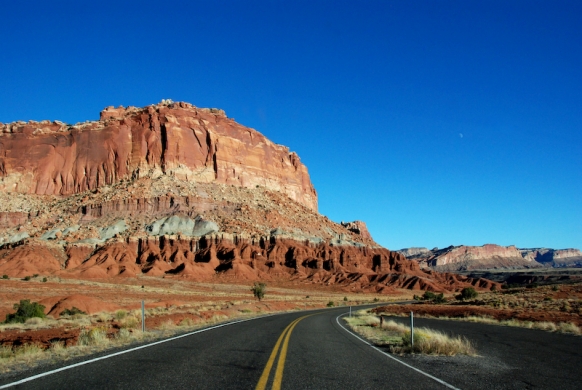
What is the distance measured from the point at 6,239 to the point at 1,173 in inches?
1328

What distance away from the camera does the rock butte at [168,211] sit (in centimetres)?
8456

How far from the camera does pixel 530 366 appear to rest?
34.3 feet

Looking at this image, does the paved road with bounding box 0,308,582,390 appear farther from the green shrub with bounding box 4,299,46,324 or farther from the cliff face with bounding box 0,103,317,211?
the cliff face with bounding box 0,103,317,211

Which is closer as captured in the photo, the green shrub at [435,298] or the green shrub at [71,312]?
the green shrub at [71,312]

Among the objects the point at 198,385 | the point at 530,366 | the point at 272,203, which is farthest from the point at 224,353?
the point at 272,203

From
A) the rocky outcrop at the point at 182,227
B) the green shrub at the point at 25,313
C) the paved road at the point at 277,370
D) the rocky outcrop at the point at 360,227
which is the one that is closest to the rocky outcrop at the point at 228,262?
the rocky outcrop at the point at 182,227

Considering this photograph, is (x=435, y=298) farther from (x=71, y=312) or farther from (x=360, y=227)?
(x=360, y=227)

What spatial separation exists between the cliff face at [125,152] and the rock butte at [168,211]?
311 mm

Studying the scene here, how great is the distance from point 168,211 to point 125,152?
28.2 m

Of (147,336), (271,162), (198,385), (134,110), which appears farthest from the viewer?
(271,162)

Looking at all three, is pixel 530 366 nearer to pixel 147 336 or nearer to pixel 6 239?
pixel 147 336

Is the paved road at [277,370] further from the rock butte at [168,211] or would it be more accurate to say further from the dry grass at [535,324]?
the rock butte at [168,211]

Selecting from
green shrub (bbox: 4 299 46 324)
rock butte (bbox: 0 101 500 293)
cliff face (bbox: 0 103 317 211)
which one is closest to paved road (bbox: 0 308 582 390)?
green shrub (bbox: 4 299 46 324)

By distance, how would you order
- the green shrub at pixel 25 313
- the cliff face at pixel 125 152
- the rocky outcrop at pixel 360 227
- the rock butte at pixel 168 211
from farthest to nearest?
the rocky outcrop at pixel 360 227 < the cliff face at pixel 125 152 < the rock butte at pixel 168 211 < the green shrub at pixel 25 313
